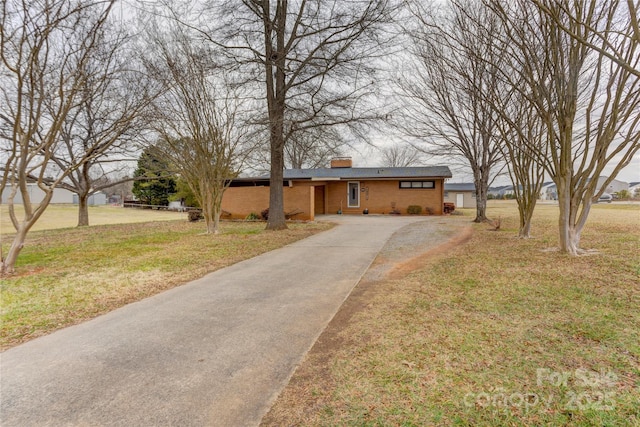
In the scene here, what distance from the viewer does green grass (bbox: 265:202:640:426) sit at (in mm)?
2086

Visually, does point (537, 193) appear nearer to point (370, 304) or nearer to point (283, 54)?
point (370, 304)

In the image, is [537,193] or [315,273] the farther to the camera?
[537,193]

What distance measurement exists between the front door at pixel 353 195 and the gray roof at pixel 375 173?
0.85 meters

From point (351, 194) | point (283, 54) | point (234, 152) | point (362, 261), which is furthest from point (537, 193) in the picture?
point (351, 194)

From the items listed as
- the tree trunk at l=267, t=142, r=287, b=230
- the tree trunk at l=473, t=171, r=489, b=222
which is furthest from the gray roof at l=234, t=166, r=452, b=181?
the tree trunk at l=267, t=142, r=287, b=230

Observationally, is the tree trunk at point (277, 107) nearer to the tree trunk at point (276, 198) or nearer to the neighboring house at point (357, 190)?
the tree trunk at point (276, 198)

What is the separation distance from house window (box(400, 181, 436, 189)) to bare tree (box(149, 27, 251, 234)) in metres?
12.9

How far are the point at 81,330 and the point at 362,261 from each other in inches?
198

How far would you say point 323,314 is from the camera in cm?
398

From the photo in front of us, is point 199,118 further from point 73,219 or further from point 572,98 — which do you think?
point 73,219

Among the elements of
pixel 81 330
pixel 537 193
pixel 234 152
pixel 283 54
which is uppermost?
pixel 283 54

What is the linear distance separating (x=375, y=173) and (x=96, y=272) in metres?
18.3

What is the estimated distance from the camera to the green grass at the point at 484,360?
2086mm

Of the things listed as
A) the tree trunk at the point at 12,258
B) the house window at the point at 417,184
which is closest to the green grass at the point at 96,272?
the tree trunk at the point at 12,258
